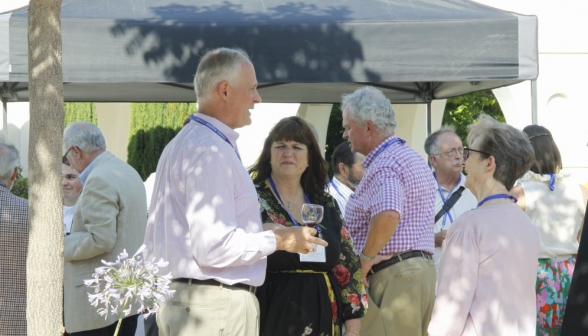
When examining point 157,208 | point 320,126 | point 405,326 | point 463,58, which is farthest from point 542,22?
point 157,208

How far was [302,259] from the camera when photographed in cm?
355

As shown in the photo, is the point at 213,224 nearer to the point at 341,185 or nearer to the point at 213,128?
the point at 213,128

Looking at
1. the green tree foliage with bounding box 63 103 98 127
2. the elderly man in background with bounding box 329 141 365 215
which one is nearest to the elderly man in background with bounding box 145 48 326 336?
the elderly man in background with bounding box 329 141 365 215

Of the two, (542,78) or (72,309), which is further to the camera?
(542,78)

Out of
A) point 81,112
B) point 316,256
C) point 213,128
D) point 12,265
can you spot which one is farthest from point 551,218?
point 81,112

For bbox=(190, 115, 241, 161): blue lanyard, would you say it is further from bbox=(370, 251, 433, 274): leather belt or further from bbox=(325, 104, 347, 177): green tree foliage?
bbox=(325, 104, 347, 177): green tree foliage

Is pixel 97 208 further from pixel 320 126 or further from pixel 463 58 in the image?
pixel 320 126

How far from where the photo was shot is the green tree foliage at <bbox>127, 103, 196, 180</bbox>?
15.9m

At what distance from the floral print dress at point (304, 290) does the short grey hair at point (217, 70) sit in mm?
765

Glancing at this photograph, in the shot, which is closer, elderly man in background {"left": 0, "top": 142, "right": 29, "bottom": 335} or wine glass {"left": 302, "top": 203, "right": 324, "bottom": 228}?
wine glass {"left": 302, "top": 203, "right": 324, "bottom": 228}

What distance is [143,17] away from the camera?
17.4ft

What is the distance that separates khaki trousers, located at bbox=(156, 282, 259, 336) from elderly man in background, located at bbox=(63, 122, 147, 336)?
5.73ft

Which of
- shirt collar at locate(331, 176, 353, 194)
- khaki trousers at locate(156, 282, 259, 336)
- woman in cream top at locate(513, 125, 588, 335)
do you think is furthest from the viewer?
shirt collar at locate(331, 176, 353, 194)

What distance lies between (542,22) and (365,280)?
904 centimetres
